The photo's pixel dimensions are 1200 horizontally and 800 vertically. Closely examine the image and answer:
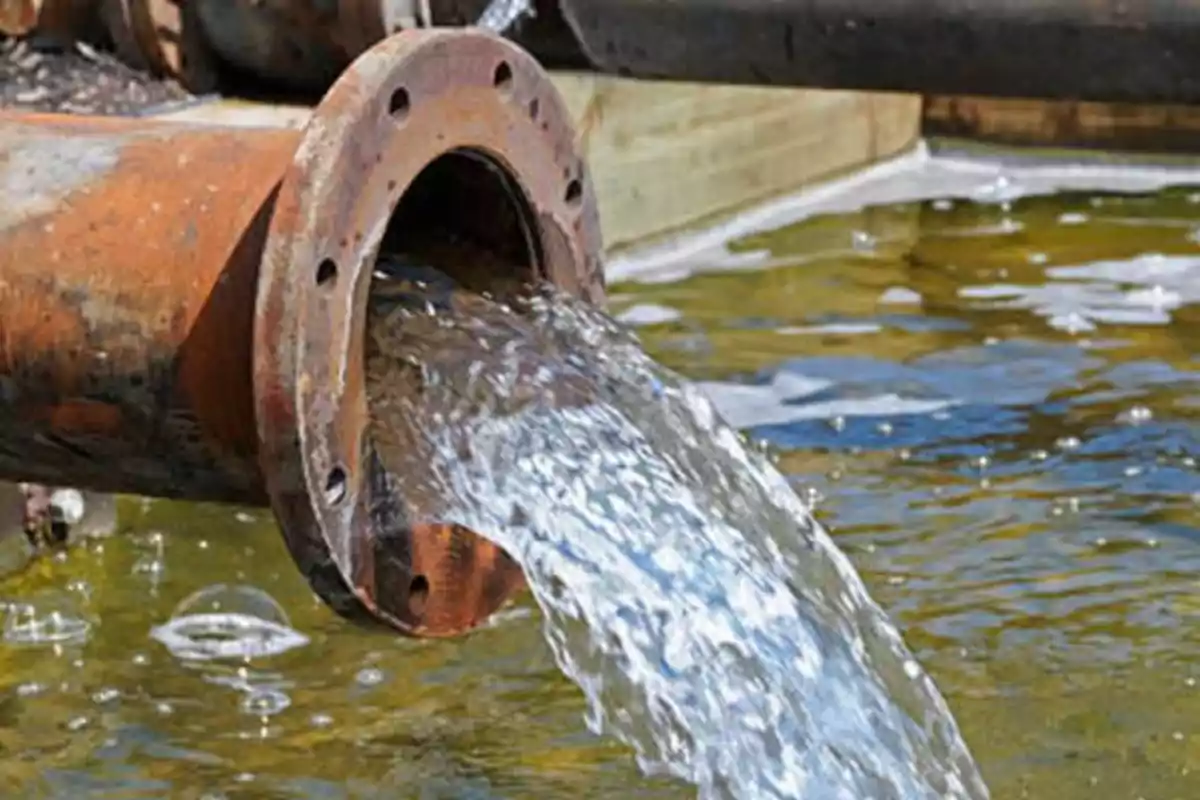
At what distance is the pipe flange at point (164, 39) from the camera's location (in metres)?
5.00

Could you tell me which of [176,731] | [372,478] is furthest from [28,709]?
[372,478]

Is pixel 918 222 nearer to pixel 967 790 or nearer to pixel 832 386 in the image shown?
pixel 832 386

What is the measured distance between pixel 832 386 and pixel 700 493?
7.94 feet

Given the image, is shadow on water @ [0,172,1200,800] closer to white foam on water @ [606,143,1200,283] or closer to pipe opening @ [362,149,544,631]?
white foam on water @ [606,143,1200,283]

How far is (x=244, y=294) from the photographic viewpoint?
7.71 feet

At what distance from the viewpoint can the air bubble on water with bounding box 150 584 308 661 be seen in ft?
12.1

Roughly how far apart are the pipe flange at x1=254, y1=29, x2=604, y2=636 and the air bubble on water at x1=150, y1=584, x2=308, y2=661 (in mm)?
1085

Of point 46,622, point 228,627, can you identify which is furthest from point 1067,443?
point 46,622

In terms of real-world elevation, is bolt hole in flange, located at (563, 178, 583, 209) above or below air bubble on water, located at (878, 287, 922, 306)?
above

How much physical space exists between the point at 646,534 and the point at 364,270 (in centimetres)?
47

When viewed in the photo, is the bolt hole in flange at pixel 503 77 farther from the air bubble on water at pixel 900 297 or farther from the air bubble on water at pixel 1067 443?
the air bubble on water at pixel 900 297

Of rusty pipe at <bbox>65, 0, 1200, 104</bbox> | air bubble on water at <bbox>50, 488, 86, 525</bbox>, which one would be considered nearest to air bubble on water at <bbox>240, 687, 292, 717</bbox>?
air bubble on water at <bbox>50, 488, 86, 525</bbox>

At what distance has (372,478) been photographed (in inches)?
100.0

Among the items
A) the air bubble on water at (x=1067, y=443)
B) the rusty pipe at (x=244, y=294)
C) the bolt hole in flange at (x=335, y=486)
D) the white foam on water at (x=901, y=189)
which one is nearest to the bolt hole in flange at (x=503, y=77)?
the rusty pipe at (x=244, y=294)
